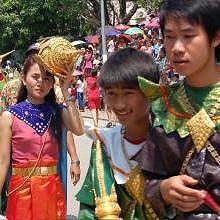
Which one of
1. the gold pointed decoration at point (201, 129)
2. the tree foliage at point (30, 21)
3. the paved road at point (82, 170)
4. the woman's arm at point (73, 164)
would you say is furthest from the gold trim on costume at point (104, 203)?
the tree foliage at point (30, 21)

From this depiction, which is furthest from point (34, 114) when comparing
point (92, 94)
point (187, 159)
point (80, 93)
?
point (80, 93)

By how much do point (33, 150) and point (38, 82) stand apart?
419mm

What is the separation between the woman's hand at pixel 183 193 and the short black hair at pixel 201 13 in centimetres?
44

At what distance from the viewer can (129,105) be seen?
2.35m

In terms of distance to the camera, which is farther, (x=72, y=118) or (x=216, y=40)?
(x=72, y=118)

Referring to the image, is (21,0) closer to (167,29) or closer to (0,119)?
(0,119)

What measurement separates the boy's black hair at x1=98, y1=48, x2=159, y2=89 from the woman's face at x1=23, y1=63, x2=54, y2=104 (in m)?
1.41

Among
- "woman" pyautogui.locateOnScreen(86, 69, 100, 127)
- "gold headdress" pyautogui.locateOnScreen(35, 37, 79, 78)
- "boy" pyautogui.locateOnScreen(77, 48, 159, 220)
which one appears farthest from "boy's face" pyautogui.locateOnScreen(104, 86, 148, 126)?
"woman" pyautogui.locateOnScreen(86, 69, 100, 127)

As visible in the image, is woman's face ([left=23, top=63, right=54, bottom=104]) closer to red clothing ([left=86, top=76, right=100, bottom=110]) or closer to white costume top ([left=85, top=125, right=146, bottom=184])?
white costume top ([left=85, top=125, right=146, bottom=184])

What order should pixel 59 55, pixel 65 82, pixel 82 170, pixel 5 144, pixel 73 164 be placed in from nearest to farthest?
pixel 59 55 → pixel 65 82 → pixel 5 144 → pixel 73 164 → pixel 82 170

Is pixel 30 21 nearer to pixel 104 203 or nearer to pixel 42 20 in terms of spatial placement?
pixel 42 20

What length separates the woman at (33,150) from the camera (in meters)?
3.83

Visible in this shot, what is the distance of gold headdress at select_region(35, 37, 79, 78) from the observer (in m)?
3.28

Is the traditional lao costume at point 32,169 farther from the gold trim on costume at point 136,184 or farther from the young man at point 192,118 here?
the young man at point 192,118
